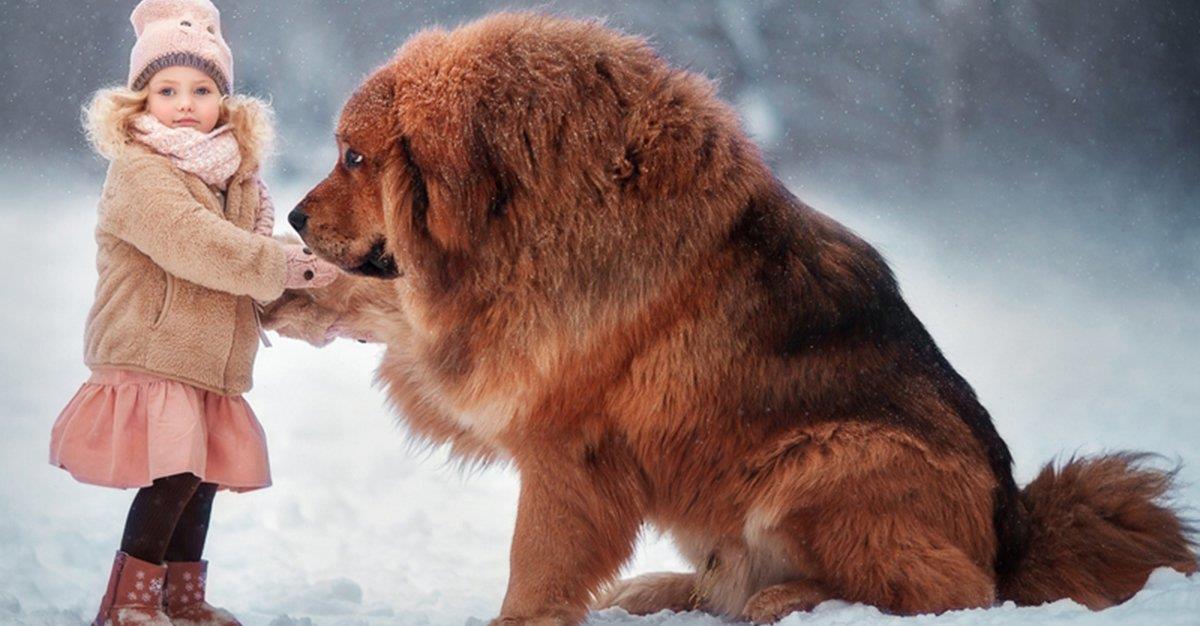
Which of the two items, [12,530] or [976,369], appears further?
[976,369]

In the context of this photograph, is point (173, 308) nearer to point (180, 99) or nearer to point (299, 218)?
point (299, 218)

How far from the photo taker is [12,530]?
3.72 m

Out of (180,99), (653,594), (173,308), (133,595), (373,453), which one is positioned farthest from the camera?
(373,453)

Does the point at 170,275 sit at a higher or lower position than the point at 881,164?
lower

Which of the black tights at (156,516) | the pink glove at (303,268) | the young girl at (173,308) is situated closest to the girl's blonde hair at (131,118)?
the young girl at (173,308)

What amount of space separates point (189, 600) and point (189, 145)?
1020 millimetres

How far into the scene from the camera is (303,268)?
2822mm

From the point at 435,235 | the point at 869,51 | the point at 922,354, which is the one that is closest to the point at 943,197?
the point at 869,51

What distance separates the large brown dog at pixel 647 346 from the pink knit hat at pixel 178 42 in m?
0.41

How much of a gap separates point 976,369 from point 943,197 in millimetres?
868

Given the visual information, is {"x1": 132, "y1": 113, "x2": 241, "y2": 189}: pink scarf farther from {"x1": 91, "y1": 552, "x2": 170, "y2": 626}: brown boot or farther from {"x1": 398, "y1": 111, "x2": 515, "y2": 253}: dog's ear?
{"x1": 91, "y1": 552, "x2": 170, "y2": 626}: brown boot

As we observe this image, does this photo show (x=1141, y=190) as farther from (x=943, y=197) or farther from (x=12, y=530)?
(x=12, y=530)

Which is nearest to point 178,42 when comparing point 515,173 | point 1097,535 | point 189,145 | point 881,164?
point 189,145

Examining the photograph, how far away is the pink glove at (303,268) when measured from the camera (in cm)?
281
